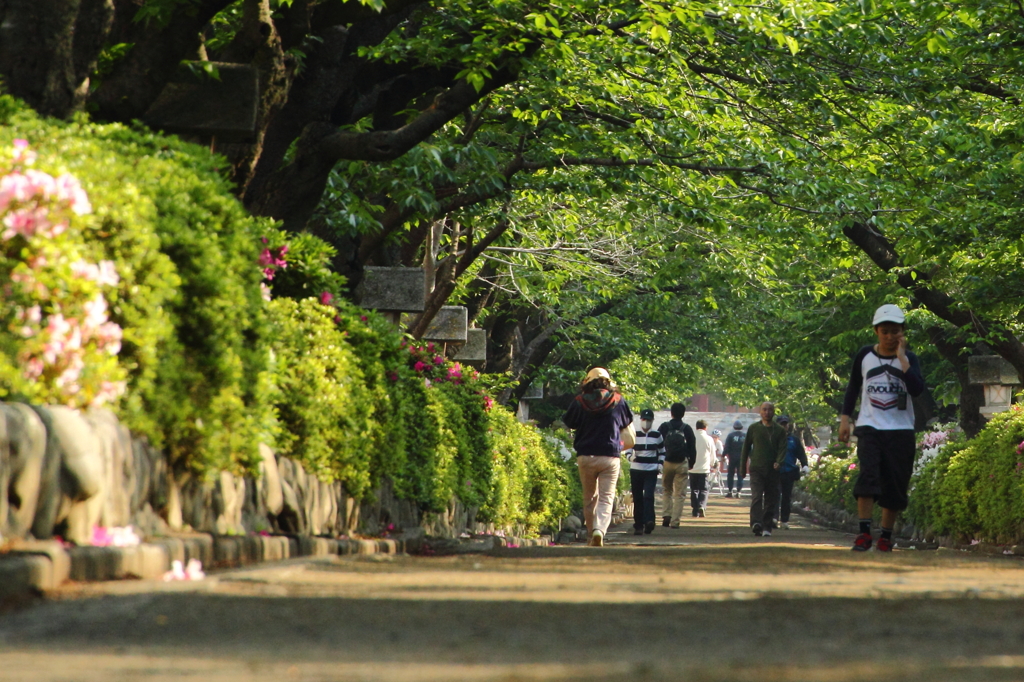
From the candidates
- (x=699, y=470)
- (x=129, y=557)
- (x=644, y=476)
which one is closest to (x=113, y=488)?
(x=129, y=557)

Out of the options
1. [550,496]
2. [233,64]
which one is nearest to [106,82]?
[233,64]

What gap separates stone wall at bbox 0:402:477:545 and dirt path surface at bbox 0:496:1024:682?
0.43 metres

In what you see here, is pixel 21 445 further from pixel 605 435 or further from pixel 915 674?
pixel 605 435

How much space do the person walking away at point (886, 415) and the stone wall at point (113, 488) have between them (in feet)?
14.9

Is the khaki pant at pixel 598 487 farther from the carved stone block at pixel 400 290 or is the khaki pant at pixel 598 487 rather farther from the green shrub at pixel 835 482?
the green shrub at pixel 835 482

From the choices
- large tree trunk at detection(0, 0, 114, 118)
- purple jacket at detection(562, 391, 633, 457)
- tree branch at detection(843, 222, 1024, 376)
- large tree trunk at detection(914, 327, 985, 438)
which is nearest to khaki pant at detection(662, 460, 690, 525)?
tree branch at detection(843, 222, 1024, 376)

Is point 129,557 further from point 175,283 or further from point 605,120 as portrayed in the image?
point 605,120

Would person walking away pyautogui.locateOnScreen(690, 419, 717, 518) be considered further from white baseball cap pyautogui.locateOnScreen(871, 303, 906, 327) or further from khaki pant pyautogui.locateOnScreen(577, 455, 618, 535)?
white baseball cap pyautogui.locateOnScreen(871, 303, 906, 327)

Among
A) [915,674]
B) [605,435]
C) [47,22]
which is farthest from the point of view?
[605,435]

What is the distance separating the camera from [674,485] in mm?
24734

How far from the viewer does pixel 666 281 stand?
98.5 ft

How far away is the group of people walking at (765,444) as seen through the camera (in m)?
11.6

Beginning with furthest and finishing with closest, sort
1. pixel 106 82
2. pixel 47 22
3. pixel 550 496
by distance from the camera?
pixel 550 496 → pixel 106 82 → pixel 47 22

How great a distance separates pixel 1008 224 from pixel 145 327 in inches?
481
